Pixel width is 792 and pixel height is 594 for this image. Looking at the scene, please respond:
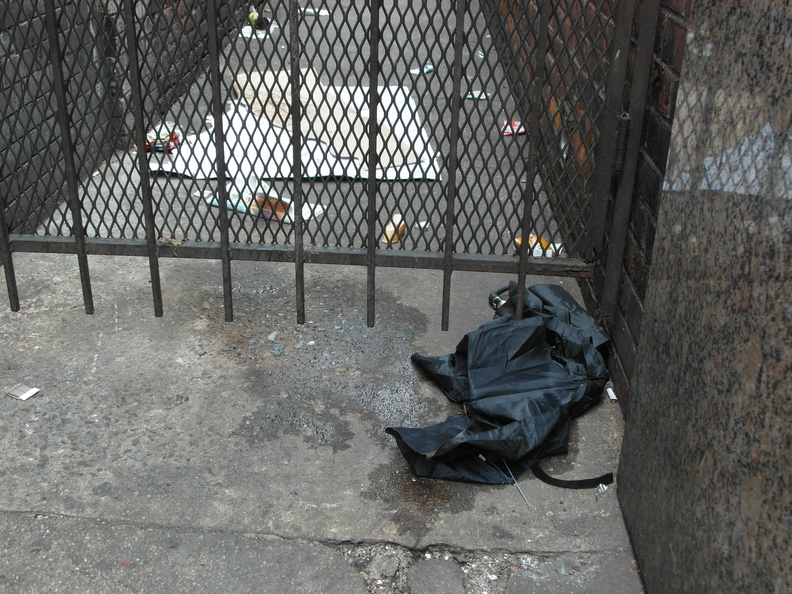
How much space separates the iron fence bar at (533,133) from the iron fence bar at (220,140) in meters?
1.20

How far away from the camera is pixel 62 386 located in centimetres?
320

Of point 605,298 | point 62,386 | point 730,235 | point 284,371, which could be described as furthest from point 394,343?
point 730,235

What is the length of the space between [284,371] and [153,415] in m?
0.56

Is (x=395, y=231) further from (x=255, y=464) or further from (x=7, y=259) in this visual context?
(x=7, y=259)

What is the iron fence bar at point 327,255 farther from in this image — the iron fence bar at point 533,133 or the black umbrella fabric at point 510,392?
the black umbrella fabric at point 510,392

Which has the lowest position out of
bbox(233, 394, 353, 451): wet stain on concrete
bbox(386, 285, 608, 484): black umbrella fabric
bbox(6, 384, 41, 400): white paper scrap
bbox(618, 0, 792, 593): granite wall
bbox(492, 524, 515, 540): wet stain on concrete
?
bbox(492, 524, 515, 540): wet stain on concrete

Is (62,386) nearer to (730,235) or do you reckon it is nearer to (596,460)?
(596,460)

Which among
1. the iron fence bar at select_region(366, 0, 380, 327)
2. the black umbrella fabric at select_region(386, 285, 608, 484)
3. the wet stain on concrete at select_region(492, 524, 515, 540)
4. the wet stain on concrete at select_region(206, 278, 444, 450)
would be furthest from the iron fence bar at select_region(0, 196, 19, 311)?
the wet stain on concrete at select_region(492, 524, 515, 540)

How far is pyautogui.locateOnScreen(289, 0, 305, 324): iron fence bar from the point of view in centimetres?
301

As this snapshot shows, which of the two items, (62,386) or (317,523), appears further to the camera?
(62,386)

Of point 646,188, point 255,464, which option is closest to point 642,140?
point 646,188

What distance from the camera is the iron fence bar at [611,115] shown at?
2.98 m

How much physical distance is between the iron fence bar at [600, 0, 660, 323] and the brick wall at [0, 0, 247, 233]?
1.55 metres

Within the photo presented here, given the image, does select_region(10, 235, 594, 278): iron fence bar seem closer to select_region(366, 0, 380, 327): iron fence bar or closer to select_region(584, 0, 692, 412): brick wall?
select_region(366, 0, 380, 327): iron fence bar
